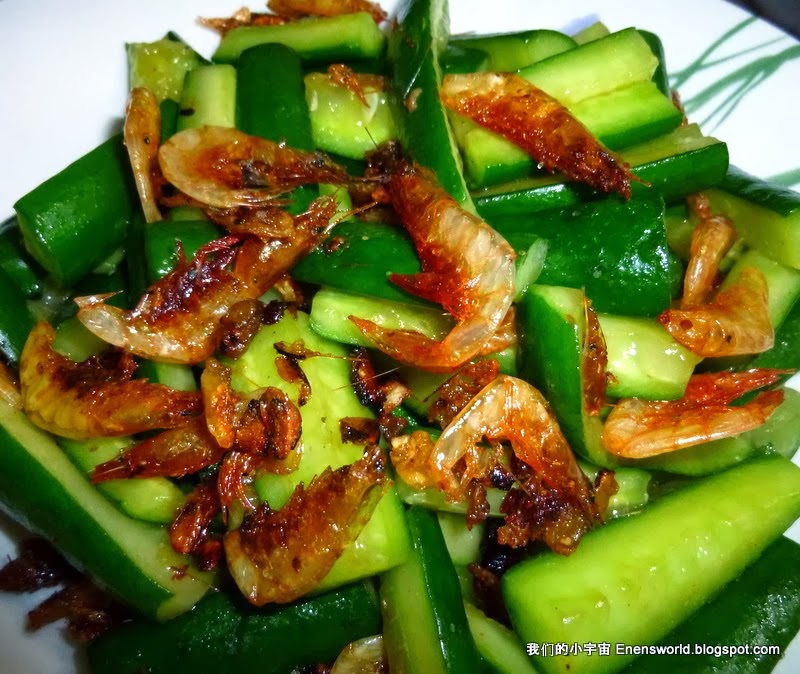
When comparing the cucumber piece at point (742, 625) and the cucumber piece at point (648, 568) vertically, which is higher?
the cucumber piece at point (648, 568)

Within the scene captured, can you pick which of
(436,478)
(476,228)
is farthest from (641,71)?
(436,478)

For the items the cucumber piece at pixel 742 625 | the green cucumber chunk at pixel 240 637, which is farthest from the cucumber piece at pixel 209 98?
the cucumber piece at pixel 742 625

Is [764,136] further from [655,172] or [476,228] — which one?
[476,228]

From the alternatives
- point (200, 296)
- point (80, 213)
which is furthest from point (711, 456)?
point (80, 213)

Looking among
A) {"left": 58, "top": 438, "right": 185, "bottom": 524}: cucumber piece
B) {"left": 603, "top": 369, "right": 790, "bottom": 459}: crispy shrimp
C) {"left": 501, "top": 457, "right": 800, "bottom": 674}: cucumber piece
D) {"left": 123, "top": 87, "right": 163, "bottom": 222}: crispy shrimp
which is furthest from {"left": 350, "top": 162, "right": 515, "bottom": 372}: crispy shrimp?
{"left": 123, "top": 87, "right": 163, "bottom": 222}: crispy shrimp

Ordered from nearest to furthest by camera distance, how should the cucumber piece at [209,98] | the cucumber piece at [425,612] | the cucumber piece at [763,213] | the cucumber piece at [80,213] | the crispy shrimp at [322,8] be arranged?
the cucumber piece at [425,612]
the cucumber piece at [80,213]
the cucumber piece at [763,213]
the cucumber piece at [209,98]
the crispy shrimp at [322,8]

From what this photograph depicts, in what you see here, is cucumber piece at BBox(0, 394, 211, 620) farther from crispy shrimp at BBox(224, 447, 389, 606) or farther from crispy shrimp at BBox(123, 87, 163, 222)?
crispy shrimp at BBox(123, 87, 163, 222)

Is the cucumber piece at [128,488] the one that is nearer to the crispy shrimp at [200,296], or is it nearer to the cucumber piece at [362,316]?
the crispy shrimp at [200,296]
